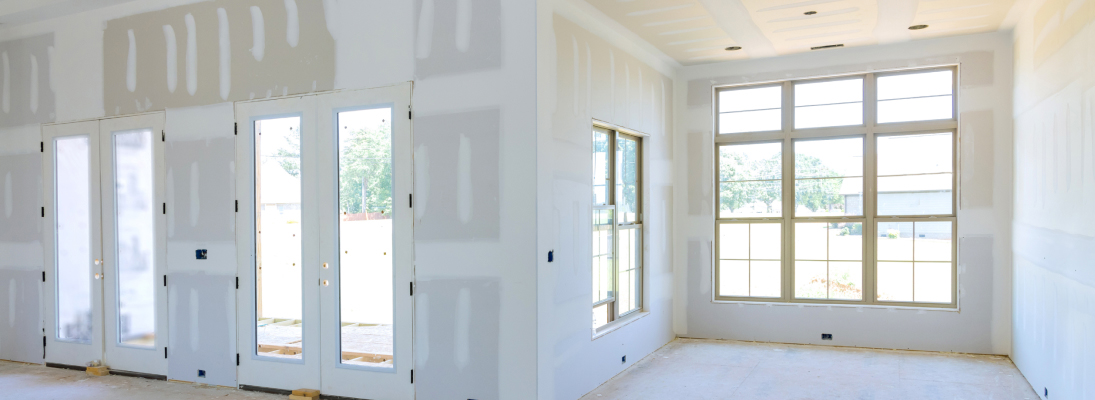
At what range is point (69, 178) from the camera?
5.83 metres

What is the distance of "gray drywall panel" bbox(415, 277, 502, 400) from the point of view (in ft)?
14.0

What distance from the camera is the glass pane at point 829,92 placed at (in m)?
6.56

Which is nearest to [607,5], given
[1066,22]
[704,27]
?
[704,27]

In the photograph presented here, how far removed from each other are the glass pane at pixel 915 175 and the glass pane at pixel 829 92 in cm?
53

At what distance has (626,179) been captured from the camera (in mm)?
5996

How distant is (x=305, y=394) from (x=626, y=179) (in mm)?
3211

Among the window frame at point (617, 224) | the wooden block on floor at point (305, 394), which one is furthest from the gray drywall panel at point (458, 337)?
the window frame at point (617, 224)

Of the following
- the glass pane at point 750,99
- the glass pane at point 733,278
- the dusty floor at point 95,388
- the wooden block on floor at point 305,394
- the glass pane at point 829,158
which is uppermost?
the glass pane at point 750,99

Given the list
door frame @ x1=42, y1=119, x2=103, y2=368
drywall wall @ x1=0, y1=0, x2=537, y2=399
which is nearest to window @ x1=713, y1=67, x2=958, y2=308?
drywall wall @ x1=0, y1=0, x2=537, y2=399

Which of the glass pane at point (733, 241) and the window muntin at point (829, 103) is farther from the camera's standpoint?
the glass pane at point (733, 241)

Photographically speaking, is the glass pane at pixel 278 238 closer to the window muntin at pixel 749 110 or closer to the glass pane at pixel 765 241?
the window muntin at pixel 749 110

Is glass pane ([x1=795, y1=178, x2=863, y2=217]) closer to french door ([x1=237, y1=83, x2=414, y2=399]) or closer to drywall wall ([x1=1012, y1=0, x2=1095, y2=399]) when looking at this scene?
drywall wall ([x1=1012, y1=0, x2=1095, y2=399])

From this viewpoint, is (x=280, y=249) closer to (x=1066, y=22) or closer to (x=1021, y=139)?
(x=1066, y=22)

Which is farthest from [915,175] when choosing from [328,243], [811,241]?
[328,243]
